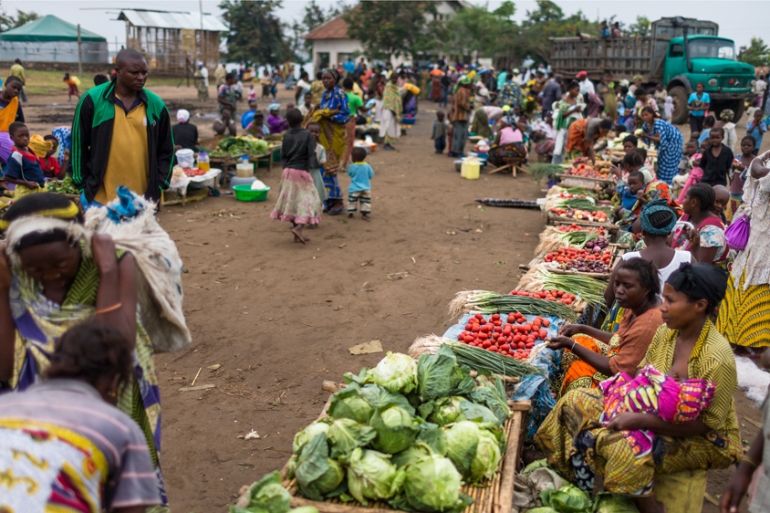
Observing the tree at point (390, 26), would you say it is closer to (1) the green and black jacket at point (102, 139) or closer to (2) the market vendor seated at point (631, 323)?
(1) the green and black jacket at point (102, 139)

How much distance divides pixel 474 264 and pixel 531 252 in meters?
1.00

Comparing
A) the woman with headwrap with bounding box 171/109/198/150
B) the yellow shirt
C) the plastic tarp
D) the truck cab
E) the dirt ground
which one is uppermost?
the plastic tarp

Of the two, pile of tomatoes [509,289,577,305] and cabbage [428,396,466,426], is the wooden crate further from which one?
pile of tomatoes [509,289,577,305]

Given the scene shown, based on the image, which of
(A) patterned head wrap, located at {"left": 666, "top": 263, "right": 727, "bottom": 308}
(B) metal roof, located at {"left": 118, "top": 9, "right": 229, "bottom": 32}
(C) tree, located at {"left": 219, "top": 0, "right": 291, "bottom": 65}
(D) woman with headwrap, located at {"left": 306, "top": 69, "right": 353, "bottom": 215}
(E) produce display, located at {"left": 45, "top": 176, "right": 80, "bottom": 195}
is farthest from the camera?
(C) tree, located at {"left": 219, "top": 0, "right": 291, "bottom": 65}

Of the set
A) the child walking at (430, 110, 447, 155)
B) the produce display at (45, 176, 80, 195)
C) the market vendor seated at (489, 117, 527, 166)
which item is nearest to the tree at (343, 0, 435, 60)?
the child walking at (430, 110, 447, 155)

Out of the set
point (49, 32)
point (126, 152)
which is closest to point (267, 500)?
point (126, 152)

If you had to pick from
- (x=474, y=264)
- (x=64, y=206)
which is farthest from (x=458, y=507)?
(x=474, y=264)

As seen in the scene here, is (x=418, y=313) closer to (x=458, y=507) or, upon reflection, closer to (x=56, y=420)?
(x=458, y=507)

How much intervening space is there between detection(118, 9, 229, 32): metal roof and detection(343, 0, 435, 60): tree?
11.1m

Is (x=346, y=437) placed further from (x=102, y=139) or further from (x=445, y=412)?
(x=102, y=139)

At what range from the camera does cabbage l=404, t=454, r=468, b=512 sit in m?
2.88

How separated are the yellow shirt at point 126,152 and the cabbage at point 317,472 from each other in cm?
232

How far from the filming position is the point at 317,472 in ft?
9.81

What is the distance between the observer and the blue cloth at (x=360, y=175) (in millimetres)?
9914
